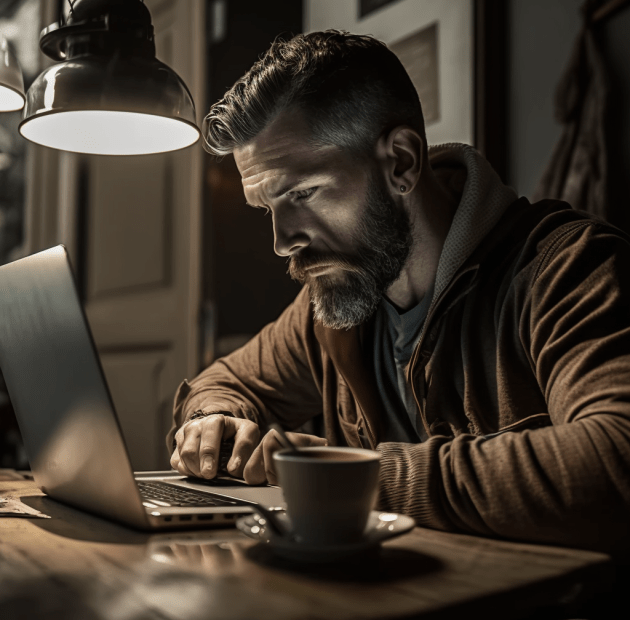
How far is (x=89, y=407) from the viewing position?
0.69 metres

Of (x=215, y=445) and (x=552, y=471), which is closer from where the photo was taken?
(x=552, y=471)

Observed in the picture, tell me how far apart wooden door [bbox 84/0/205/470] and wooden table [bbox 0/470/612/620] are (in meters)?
1.99

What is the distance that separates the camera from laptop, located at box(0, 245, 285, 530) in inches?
26.4

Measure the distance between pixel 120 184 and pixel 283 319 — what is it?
1.74m

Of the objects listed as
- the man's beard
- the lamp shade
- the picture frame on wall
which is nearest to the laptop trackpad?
the man's beard

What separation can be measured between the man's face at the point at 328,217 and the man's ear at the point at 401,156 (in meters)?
0.03

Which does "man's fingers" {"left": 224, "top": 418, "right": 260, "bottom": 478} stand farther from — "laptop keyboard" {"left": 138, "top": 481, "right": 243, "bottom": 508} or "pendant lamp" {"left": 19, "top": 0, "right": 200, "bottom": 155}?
"pendant lamp" {"left": 19, "top": 0, "right": 200, "bottom": 155}

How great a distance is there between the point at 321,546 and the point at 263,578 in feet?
0.19

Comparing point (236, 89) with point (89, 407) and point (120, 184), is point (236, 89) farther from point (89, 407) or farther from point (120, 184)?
point (120, 184)

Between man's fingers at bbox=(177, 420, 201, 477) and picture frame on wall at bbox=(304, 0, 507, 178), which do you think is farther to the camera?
picture frame on wall at bbox=(304, 0, 507, 178)

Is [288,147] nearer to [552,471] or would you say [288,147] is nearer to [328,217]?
[328,217]

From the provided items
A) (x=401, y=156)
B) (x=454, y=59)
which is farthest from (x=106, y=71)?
(x=454, y=59)

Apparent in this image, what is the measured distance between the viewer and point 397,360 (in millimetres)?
1339

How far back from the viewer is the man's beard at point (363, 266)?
4.20 ft
